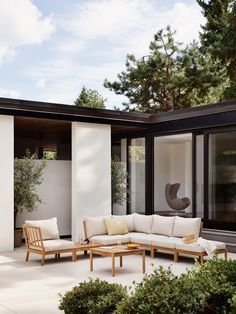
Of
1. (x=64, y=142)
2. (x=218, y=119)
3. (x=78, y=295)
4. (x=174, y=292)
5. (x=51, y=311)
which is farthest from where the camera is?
(x=64, y=142)

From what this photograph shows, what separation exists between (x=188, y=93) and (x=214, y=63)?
225 cm

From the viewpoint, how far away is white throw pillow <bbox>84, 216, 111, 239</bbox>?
35.2 feet

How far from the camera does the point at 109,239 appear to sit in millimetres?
10328

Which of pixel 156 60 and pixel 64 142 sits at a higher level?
pixel 156 60

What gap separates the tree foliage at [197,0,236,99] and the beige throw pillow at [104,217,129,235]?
36.0 feet

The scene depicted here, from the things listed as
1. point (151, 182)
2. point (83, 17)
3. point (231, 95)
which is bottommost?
point (151, 182)

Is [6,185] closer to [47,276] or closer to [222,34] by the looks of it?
[47,276]

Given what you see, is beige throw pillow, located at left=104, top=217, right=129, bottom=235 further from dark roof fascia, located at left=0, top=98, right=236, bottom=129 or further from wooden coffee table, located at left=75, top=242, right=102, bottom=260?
dark roof fascia, located at left=0, top=98, right=236, bottom=129

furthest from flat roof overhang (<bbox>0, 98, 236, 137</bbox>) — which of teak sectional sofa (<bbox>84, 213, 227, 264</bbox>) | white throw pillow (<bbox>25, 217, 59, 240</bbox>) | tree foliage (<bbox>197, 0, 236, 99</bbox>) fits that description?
tree foliage (<bbox>197, 0, 236, 99</bbox>)

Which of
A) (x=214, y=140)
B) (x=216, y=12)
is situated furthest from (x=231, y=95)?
(x=214, y=140)

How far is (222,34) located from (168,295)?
17.8 meters

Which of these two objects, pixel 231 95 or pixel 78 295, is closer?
pixel 78 295

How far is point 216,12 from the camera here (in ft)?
71.2

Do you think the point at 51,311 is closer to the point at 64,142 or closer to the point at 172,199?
the point at 172,199
